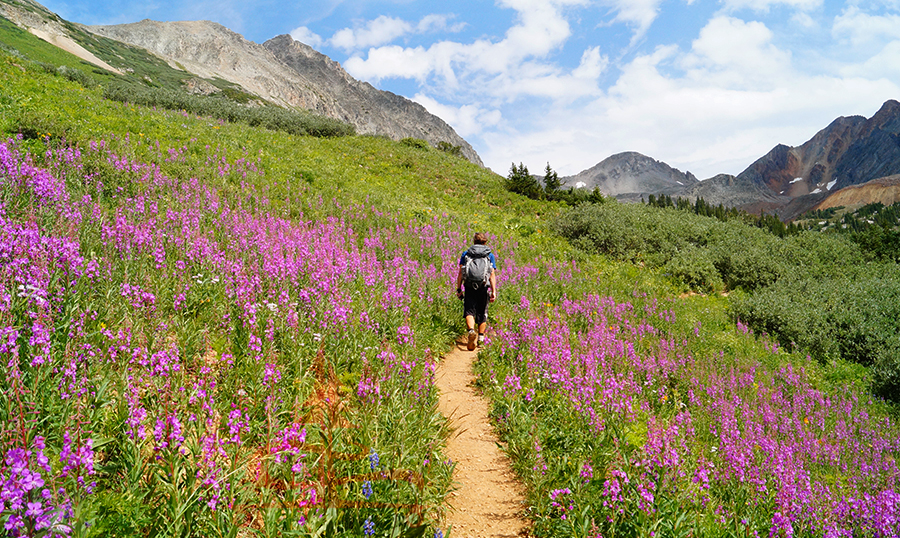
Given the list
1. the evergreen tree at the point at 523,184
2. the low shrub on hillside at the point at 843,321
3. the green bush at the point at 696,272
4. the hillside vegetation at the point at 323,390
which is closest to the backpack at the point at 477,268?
the hillside vegetation at the point at 323,390

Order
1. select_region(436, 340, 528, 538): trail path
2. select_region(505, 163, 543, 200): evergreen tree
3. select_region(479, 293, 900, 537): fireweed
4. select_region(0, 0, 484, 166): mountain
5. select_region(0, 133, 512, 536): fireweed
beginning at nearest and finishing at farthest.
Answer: select_region(0, 133, 512, 536): fireweed, select_region(479, 293, 900, 537): fireweed, select_region(436, 340, 528, 538): trail path, select_region(505, 163, 543, 200): evergreen tree, select_region(0, 0, 484, 166): mountain

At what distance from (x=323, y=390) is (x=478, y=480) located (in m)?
2.14

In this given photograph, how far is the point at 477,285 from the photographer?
8852 millimetres

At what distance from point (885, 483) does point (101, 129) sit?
2112cm

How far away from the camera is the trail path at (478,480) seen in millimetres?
4020

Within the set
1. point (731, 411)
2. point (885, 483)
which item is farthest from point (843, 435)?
point (731, 411)

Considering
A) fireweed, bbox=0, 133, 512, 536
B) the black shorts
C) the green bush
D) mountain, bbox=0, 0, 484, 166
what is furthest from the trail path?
mountain, bbox=0, 0, 484, 166

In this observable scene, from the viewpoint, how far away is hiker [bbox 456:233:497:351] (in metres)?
8.86

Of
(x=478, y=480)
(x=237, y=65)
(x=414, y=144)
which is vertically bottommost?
(x=478, y=480)

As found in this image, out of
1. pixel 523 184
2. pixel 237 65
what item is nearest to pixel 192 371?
pixel 523 184

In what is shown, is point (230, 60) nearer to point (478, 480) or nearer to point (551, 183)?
point (551, 183)

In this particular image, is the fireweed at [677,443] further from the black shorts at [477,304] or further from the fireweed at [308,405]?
the black shorts at [477,304]

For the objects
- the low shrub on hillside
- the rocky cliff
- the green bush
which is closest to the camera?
the low shrub on hillside

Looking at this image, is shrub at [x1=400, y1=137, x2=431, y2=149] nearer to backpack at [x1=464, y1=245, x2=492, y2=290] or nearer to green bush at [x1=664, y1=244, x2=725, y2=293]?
green bush at [x1=664, y1=244, x2=725, y2=293]
